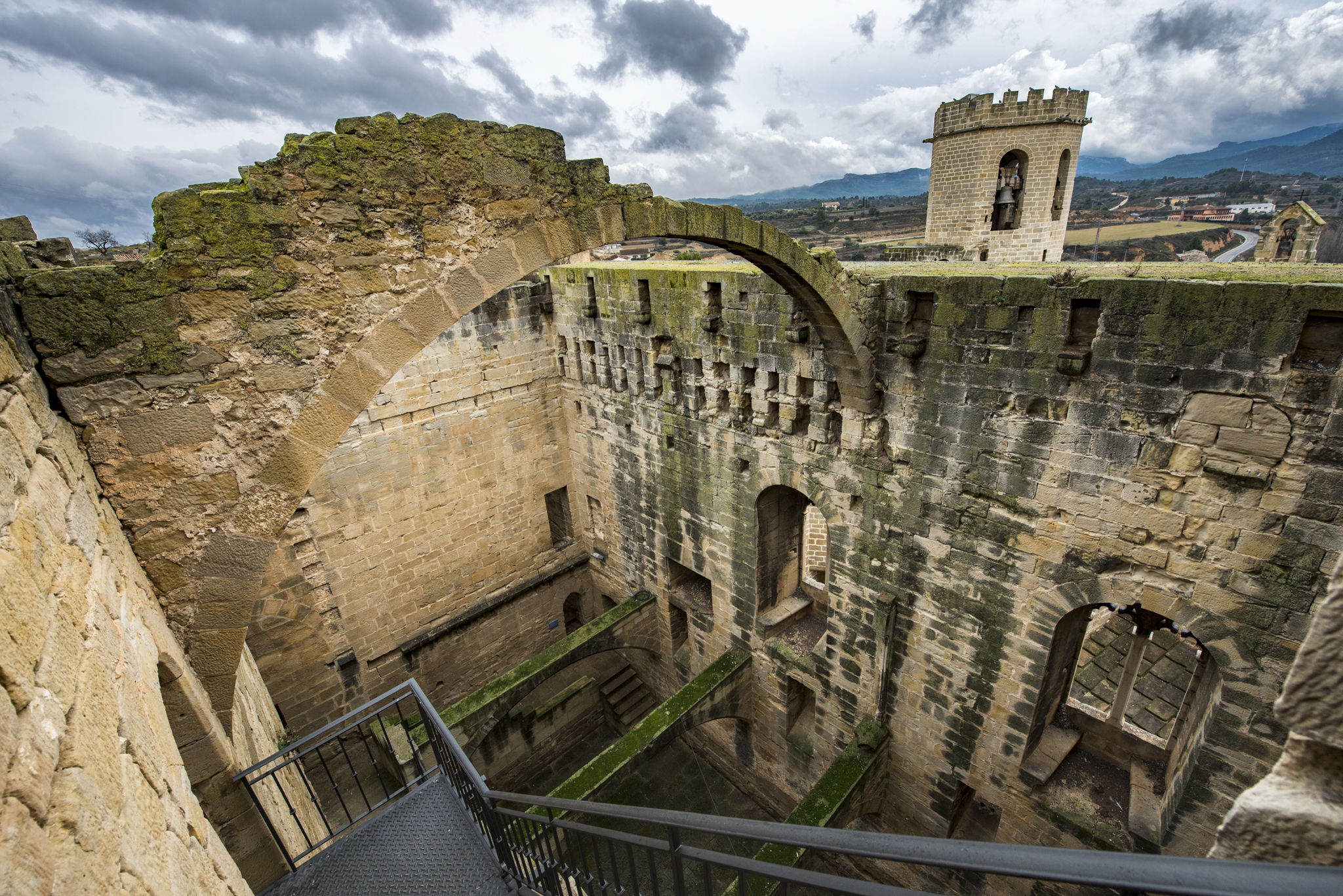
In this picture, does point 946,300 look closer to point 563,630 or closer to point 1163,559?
point 1163,559

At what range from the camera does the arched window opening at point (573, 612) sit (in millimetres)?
12312

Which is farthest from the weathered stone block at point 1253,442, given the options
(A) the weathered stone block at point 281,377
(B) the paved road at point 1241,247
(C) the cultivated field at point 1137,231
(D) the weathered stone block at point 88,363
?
(C) the cultivated field at point 1137,231

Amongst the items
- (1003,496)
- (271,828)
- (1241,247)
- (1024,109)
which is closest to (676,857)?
(271,828)

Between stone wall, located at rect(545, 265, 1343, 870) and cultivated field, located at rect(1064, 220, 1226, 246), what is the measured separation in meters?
53.4

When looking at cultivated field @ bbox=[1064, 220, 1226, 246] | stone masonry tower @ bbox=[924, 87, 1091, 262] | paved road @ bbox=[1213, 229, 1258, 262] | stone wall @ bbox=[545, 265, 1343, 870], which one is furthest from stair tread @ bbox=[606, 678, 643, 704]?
cultivated field @ bbox=[1064, 220, 1226, 246]

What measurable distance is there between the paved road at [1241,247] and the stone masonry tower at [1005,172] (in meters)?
25.7

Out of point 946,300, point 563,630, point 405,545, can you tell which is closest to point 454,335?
point 405,545

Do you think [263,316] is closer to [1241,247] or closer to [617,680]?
[617,680]

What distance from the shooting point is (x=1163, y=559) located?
4.71 m

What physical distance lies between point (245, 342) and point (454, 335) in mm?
6490

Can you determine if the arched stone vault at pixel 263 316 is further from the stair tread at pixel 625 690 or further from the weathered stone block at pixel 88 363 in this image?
the stair tread at pixel 625 690

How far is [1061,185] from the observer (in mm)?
15352

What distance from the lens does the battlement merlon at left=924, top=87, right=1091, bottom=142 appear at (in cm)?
1380

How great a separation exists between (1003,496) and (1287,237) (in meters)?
18.7
